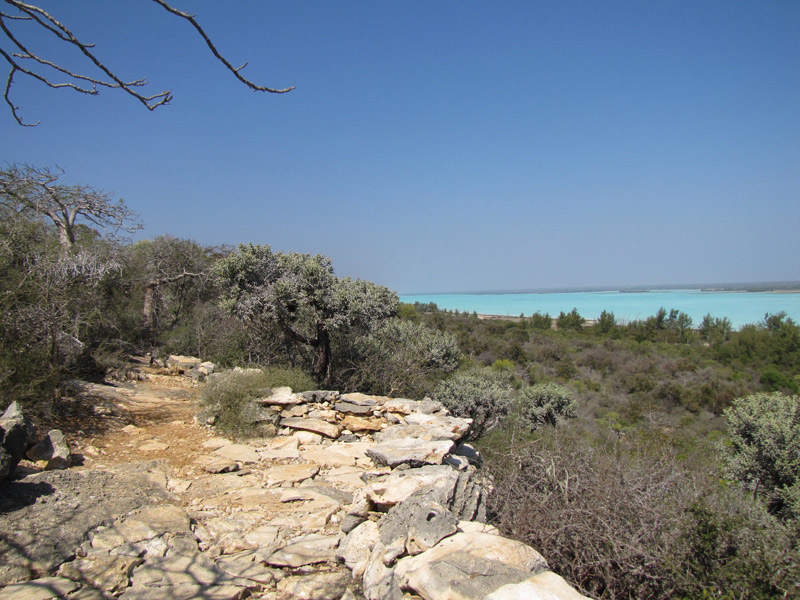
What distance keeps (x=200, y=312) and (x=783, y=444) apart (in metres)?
13.8

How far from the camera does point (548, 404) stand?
13.0 m

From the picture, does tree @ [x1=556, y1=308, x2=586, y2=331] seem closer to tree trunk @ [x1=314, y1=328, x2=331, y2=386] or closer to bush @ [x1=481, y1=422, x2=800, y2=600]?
tree trunk @ [x1=314, y1=328, x2=331, y2=386]

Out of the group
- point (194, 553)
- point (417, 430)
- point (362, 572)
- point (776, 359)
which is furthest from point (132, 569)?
point (776, 359)

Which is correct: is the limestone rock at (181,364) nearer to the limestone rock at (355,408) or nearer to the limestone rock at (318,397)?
the limestone rock at (318,397)

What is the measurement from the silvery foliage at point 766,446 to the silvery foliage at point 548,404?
5.03 metres

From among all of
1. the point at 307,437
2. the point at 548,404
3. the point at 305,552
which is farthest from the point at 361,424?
the point at 548,404

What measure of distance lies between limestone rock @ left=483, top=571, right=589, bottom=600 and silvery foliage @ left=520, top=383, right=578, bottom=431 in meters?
10.5

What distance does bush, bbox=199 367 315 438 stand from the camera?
20.9 ft

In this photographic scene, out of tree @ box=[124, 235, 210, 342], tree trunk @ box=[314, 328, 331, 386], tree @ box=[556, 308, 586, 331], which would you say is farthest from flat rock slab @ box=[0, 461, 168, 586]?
tree @ box=[556, 308, 586, 331]

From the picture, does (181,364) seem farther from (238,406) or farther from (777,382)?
(777,382)

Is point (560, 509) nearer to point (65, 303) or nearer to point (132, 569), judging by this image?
point (132, 569)

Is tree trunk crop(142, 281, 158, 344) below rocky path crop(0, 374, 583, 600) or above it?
above

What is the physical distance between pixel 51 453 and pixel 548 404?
11.4m

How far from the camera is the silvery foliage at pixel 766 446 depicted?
6770 mm
